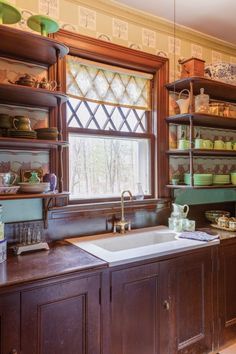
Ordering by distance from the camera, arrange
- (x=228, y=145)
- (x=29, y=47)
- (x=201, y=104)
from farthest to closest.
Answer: (x=228, y=145) → (x=201, y=104) → (x=29, y=47)

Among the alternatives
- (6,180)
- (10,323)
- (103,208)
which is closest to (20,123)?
(6,180)

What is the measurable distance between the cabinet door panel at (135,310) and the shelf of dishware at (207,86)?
1.54 meters

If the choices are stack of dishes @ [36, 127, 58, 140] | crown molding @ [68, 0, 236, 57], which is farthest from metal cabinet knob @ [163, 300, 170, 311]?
crown molding @ [68, 0, 236, 57]

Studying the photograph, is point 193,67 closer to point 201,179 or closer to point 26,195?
point 201,179

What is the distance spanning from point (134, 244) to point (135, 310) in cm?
59

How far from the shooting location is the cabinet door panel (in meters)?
1.58

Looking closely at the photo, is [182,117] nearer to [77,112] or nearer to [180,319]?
[77,112]

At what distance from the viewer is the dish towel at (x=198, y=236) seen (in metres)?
2.03

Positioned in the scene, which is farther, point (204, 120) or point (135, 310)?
point (204, 120)

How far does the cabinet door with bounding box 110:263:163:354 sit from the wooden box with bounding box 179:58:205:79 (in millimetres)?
1668

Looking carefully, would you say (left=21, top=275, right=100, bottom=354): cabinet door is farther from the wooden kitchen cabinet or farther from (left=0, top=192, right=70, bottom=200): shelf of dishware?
(left=0, top=192, right=70, bottom=200): shelf of dishware

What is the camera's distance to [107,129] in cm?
231

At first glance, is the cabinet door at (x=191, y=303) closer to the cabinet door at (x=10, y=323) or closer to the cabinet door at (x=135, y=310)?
the cabinet door at (x=135, y=310)

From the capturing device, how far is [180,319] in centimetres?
185
